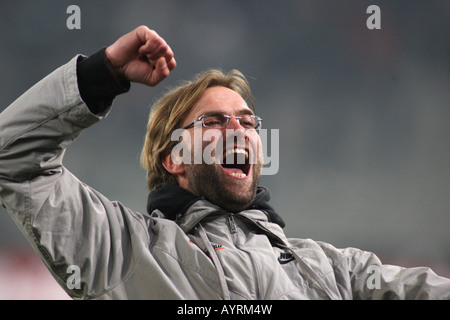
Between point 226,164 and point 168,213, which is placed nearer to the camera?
point 168,213

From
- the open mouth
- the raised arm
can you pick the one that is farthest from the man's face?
the raised arm

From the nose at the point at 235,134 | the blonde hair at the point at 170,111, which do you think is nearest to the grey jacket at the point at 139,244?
the nose at the point at 235,134

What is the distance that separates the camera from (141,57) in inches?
49.8

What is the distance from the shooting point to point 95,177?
3.77 metres

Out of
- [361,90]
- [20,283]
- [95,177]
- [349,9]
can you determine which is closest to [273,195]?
[361,90]

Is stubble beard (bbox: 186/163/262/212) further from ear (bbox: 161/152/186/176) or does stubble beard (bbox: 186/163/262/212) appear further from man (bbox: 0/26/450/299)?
ear (bbox: 161/152/186/176)

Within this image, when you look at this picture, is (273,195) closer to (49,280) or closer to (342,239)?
(342,239)

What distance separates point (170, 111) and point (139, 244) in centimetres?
87

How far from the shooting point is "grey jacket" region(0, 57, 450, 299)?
1235 millimetres

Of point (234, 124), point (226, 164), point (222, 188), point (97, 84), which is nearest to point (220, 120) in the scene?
point (234, 124)

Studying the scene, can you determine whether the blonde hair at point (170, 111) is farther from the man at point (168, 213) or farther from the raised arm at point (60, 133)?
the raised arm at point (60, 133)

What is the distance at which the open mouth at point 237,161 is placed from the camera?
1908mm

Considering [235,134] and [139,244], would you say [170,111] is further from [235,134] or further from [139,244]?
[139,244]

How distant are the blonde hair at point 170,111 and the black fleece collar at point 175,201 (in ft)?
0.97
